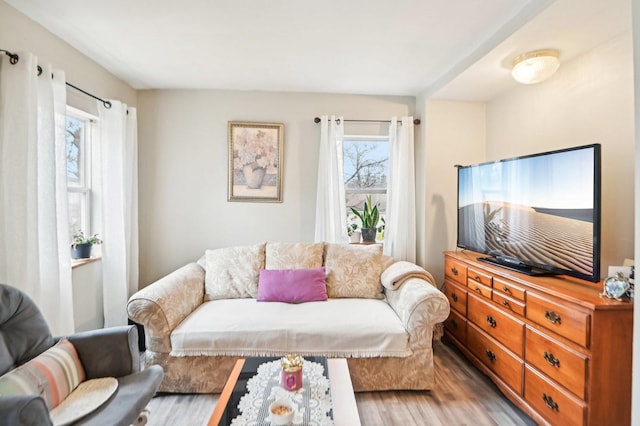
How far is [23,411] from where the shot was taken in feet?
3.53

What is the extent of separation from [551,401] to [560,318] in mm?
462

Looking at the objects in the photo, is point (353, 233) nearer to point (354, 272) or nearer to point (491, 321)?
point (354, 272)

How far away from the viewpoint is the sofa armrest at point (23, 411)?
3.49ft

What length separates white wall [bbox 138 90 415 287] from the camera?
3219 millimetres

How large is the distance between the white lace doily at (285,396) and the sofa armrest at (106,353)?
647mm

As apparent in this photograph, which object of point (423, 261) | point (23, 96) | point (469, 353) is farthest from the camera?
point (423, 261)

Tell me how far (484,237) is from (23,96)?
3.15 metres

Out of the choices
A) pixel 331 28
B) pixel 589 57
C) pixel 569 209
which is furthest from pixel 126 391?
pixel 589 57

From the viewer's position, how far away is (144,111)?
322 cm

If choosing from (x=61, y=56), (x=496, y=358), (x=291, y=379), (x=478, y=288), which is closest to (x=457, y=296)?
(x=478, y=288)

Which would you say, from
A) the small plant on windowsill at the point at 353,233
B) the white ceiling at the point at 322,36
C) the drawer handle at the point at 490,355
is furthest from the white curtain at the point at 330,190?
the drawer handle at the point at 490,355

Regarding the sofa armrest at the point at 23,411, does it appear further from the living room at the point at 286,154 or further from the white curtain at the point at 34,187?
the living room at the point at 286,154

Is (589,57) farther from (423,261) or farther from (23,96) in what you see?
(23,96)

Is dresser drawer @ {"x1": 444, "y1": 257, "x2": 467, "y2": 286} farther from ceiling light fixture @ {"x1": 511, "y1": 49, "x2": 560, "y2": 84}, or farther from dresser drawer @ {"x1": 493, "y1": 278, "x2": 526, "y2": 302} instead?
ceiling light fixture @ {"x1": 511, "y1": 49, "x2": 560, "y2": 84}
